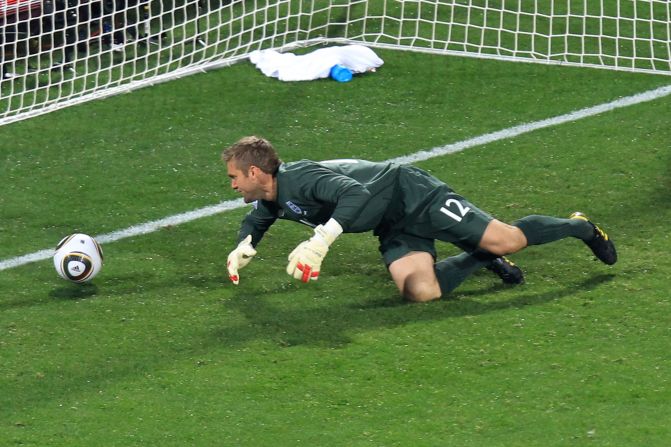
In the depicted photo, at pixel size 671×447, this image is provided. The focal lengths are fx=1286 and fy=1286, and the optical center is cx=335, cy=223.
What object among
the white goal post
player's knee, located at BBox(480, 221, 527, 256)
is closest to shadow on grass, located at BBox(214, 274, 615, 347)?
player's knee, located at BBox(480, 221, 527, 256)

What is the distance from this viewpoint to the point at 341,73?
406 inches

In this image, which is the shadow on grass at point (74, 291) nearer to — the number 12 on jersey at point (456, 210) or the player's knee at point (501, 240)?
the number 12 on jersey at point (456, 210)

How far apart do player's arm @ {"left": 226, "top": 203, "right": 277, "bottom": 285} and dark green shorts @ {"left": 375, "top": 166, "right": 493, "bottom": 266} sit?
26.3 inches

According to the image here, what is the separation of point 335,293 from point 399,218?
569mm

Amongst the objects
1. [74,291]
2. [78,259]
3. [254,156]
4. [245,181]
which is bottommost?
[74,291]

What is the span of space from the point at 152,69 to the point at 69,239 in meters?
3.30

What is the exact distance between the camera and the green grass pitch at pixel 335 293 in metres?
5.91

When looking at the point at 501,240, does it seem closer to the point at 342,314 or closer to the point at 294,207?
the point at 342,314

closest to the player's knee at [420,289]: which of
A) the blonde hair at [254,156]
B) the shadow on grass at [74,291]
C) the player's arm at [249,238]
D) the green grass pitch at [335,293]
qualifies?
the green grass pitch at [335,293]

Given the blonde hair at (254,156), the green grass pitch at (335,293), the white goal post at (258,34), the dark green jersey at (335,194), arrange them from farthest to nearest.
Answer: the white goal post at (258,34), the blonde hair at (254,156), the dark green jersey at (335,194), the green grass pitch at (335,293)

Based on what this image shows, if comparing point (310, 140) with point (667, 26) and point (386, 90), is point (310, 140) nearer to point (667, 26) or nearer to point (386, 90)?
point (386, 90)

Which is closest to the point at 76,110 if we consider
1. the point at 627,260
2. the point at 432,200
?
the point at 432,200

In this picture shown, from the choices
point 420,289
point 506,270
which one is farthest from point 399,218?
point 506,270

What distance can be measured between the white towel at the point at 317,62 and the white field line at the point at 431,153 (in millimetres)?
1465
